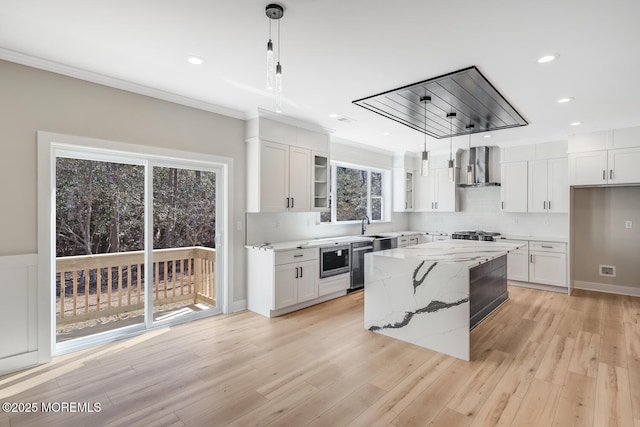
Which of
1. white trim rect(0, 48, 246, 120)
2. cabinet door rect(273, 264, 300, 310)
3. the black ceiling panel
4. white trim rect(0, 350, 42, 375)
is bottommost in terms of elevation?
white trim rect(0, 350, 42, 375)

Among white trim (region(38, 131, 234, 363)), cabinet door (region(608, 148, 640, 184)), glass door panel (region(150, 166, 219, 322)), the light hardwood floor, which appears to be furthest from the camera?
cabinet door (region(608, 148, 640, 184))

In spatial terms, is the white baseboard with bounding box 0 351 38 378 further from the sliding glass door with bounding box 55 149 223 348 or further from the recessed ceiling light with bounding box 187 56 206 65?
the recessed ceiling light with bounding box 187 56 206 65

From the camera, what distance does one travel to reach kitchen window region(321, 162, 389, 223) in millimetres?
6027

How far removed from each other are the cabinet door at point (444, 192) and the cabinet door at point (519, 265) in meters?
1.46

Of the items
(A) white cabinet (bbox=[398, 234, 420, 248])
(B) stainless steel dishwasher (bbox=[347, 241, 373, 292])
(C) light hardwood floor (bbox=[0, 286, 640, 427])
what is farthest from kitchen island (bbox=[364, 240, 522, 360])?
(A) white cabinet (bbox=[398, 234, 420, 248])

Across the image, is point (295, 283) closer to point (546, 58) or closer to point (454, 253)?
point (454, 253)

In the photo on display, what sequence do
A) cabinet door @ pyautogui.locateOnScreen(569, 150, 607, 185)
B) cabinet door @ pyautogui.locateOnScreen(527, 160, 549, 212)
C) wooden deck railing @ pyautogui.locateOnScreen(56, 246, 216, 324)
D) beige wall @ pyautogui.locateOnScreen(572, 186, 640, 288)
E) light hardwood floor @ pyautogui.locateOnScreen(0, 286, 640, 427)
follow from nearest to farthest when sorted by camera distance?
light hardwood floor @ pyautogui.locateOnScreen(0, 286, 640, 427) < wooden deck railing @ pyautogui.locateOnScreen(56, 246, 216, 324) < cabinet door @ pyautogui.locateOnScreen(569, 150, 607, 185) < beige wall @ pyautogui.locateOnScreen(572, 186, 640, 288) < cabinet door @ pyautogui.locateOnScreen(527, 160, 549, 212)

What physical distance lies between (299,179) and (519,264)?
13.5 ft

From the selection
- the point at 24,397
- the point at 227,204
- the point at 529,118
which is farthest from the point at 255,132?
the point at 529,118

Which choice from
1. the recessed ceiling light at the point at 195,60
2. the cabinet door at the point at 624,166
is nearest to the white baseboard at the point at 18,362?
the recessed ceiling light at the point at 195,60

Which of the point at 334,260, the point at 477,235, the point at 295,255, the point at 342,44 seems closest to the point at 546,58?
the point at 342,44

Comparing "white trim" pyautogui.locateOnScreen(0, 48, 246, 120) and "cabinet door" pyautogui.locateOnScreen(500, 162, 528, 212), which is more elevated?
"white trim" pyautogui.locateOnScreen(0, 48, 246, 120)

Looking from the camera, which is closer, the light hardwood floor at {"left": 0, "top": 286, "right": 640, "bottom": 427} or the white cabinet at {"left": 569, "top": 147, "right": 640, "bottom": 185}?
the light hardwood floor at {"left": 0, "top": 286, "right": 640, "bottom": 427}

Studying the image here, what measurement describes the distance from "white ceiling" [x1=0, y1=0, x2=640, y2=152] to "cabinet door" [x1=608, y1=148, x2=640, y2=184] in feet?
4.34
